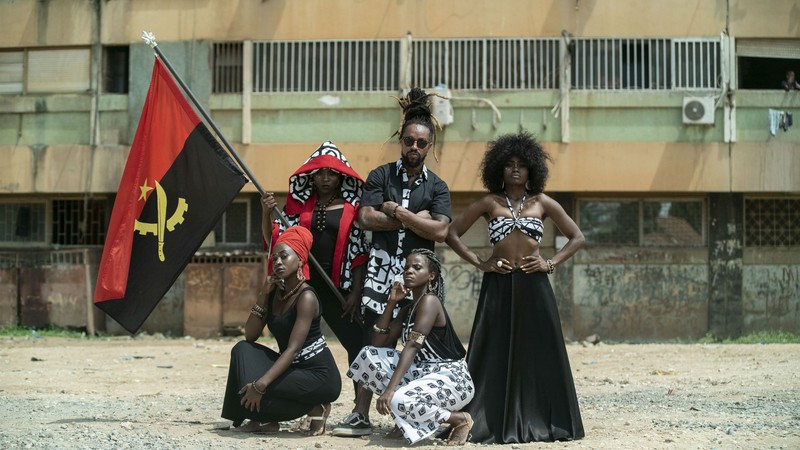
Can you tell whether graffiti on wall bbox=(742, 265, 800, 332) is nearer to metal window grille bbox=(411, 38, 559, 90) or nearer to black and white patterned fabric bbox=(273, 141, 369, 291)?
metal window grille bbox=(411, 38, 559, 90)

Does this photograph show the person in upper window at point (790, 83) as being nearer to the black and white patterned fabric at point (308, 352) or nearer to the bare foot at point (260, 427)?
the black and white patterned fabric at point (308, 352)

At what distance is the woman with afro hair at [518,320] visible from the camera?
7.71 m

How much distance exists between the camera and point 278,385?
778 cm

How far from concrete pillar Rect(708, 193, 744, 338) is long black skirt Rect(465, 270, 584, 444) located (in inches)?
455

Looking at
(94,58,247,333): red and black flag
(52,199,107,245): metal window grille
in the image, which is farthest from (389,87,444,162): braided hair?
(52,199,107,245): metal window grille

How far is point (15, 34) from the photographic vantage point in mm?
20188

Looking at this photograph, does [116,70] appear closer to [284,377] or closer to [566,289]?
[566,289]

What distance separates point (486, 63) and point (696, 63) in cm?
352

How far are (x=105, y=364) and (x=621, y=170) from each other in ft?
29.6

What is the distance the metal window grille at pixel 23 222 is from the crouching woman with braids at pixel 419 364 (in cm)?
1456

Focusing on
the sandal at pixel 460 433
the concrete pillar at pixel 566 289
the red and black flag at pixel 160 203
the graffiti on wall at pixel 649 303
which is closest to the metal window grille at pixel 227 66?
the concrete pillar at pixel 566 289

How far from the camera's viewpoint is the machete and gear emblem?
8.41 metres

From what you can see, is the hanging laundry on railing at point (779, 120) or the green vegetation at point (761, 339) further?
the hanging laundry on railing at point (779, 120)

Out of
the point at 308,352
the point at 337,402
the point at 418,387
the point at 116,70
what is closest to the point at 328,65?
the point at 116,70
